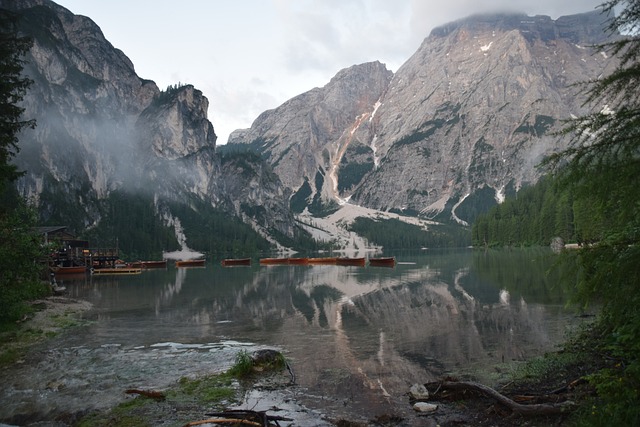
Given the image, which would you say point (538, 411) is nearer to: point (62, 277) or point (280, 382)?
point (280, 382)

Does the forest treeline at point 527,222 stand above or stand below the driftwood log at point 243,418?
above

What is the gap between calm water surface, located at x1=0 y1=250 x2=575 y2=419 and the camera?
15.1 metres

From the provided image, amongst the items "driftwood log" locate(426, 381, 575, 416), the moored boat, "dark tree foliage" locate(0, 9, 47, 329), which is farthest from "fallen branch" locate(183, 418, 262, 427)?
the moored boat

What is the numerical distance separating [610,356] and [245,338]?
17.7 meters

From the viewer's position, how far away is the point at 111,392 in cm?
1480

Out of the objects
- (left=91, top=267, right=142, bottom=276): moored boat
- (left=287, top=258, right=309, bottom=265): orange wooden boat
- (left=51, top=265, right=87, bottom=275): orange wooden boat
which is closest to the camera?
(left=51, top=265, right=87, bottom=275): orange wooden boat

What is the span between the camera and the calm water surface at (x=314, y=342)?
593 inches

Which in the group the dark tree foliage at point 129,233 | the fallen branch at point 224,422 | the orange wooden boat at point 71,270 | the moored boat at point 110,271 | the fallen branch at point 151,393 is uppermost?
the dark tree foliage at point 129,233

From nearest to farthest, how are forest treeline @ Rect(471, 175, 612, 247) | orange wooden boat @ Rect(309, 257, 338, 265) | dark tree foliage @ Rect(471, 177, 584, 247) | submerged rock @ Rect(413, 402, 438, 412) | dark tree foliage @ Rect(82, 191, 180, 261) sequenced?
1. submerged rock @ Rect(413, 402, 438, 412)
2. forest treeline @ Rect(471, 175, 612, 247)
3. dark tree foliage @ Rect(471, 177, 584, 247)
4. orange wooden boat @ Rect(309, 257, 338, 265)
5. dark tree foliage @ Rect(82, 191, 180, 261)

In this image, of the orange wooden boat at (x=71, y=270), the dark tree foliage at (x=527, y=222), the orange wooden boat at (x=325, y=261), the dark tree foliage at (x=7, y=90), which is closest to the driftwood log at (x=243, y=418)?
the dark tree foliage at (x=7, y=90)

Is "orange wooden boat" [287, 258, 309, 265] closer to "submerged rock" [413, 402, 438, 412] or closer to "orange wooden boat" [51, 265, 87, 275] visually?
"orange wooden boat" [51, 265, 87, 275]

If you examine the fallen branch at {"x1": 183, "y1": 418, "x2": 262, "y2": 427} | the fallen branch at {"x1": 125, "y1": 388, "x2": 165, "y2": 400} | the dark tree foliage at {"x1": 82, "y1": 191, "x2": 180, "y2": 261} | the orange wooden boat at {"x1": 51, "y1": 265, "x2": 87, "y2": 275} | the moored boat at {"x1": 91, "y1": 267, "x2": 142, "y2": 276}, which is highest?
the dark tree foliage at {"x1": 82, "y1": 191, "x2": 180, "y2": 261}

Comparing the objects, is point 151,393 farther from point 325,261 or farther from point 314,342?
point 325,261

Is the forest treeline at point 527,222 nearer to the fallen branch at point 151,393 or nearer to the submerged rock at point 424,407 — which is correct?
the submerged rock at point 424,407
